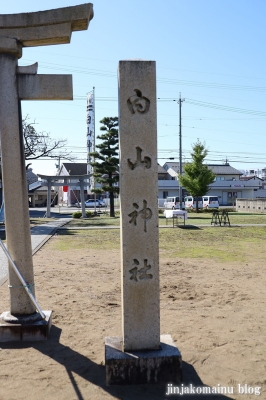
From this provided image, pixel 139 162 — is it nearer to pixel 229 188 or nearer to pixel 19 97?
pixel 19 97

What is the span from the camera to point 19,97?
197 inches

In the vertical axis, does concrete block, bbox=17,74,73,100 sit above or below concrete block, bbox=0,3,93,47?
below

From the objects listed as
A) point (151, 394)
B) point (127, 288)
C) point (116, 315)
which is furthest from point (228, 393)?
point (116, 315)

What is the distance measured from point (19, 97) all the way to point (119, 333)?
338cm

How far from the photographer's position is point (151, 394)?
143 inches

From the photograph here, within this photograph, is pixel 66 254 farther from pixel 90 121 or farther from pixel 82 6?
pixel 90 121

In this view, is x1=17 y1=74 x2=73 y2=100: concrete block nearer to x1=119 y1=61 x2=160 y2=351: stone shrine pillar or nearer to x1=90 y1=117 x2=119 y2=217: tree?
x1=119 y1=61 x2=160 y2=351: stone shrine pillar

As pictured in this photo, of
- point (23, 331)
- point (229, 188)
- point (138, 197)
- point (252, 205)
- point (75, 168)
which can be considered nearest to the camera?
point (138, 197)

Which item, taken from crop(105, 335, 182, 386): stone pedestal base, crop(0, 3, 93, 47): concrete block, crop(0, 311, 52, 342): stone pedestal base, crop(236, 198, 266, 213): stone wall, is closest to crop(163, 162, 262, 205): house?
crop(236, 198, 266, 213): stone wall

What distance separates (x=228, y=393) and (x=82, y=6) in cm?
464

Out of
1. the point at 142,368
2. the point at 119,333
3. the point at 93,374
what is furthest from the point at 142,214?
the point at 119,333

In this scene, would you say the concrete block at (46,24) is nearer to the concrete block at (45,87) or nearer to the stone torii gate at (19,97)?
the stone torii gate at (19,97)

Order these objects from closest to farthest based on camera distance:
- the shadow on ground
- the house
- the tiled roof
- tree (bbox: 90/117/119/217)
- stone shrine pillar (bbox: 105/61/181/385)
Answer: the shadow on ground → stone shrine pillar (bbox: 105/61/181/385) → tree (bbox: 90/117/119/217) → the house → the tiled roof

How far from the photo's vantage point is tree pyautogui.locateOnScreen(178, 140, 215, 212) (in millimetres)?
33469
